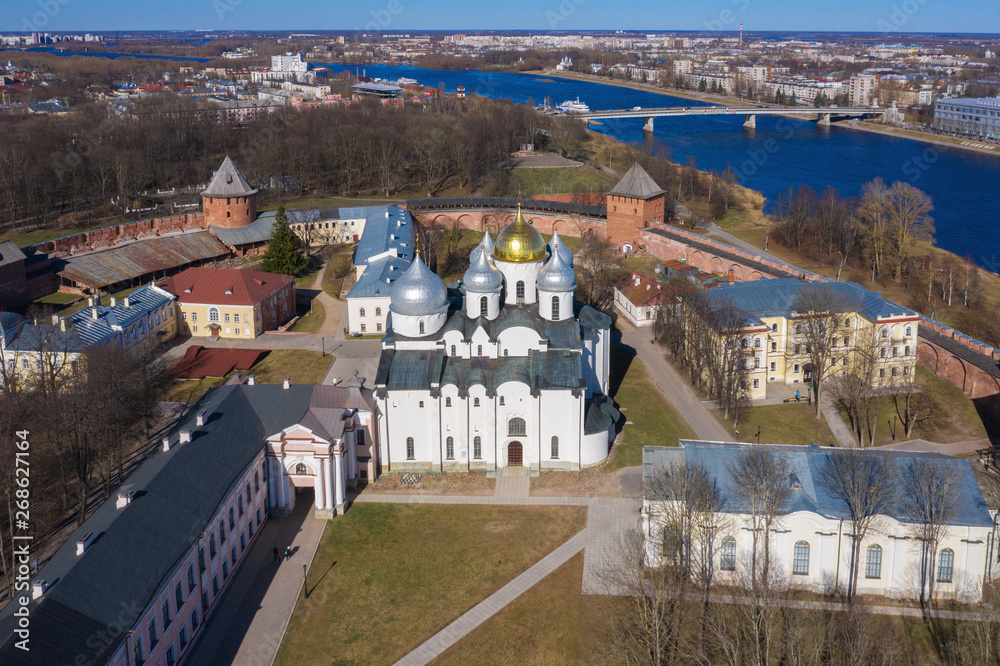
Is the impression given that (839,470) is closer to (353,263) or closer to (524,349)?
(524,349)

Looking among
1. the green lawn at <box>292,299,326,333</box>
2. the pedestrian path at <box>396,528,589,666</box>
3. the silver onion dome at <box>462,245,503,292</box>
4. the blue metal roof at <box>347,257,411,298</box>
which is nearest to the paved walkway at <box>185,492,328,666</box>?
the pedestrian path at <box>396,528,589,666</box>

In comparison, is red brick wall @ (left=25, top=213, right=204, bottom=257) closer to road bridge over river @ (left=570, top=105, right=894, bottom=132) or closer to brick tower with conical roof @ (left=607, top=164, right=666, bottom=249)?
brick tower with conical roof @ (left=607, top=164, right=666, bottom=249)

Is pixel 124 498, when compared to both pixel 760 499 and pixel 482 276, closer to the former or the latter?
pixel 482 276

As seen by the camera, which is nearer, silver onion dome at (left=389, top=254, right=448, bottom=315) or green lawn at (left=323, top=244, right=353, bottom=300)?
silver onion dome at (left=389, top=254, right=448, bottom=315)

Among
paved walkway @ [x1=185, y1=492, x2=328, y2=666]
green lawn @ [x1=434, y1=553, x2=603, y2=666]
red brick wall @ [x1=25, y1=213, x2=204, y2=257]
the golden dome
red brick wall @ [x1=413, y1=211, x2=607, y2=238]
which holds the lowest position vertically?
green lawn @ [x1=434, y1=553, x2=603, y2=666]

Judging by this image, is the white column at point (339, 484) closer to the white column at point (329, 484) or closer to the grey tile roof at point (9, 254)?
the white column at point (329, 484)

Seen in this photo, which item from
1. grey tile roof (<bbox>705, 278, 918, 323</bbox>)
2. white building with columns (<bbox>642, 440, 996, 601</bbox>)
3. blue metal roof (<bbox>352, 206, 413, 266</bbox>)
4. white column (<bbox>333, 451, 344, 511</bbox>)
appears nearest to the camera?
white building with columns (<bbox>642, 440, 996, 601</bbox>)

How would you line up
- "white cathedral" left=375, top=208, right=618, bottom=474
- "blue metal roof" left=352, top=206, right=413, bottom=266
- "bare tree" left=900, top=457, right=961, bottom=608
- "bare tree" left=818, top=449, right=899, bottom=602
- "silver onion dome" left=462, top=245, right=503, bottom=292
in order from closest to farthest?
"bare tree" left=900, top=457, right=961, bottom=608
"bare tree" left=818, top=449, right=899, bottom=602
"white cathedral" left=375, top=208, right=618, bottom=474
"silver onion dome" left=462, top=245, right=503, bottom=292
"blue metal roof" left=352, top=206, right=413, bottom=266

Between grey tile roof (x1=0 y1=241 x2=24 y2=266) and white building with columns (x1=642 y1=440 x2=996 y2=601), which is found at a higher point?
grey tile roof (x1=0 y1=241 x2=24 y2=266)
